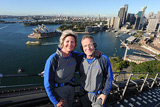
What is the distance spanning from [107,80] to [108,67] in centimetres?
9

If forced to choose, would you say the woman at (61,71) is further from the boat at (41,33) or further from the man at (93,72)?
the boat at (41,33)

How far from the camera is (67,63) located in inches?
23.9

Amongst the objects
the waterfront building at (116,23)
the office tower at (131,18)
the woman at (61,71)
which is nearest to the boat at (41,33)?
the woman at (61,71)

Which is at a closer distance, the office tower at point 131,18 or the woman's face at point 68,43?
the woman's face at point 68,43

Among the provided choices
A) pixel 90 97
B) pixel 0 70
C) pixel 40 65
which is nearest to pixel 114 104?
pixel 90 97

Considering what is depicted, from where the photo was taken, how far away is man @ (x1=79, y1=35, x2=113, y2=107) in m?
0.64

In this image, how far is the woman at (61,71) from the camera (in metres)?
0.55

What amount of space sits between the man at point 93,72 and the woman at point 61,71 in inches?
A: 3.1

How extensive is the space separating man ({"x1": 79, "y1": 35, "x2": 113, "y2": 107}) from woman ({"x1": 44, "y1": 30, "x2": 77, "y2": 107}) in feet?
0.26

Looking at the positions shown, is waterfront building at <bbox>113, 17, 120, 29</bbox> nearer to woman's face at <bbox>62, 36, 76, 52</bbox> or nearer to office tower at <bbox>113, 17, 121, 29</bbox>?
office tower at <bbox>113, 17, 121, 29</bbox>

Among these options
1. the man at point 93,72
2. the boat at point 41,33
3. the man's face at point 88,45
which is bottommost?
the boat at point 41,33

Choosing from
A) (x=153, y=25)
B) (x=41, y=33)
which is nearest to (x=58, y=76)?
(x=41, y=33)

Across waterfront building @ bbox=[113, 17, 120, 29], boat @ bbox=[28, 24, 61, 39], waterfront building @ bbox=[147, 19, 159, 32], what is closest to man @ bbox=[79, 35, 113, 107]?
boat @ bbox=[28, 24, 61, 39]

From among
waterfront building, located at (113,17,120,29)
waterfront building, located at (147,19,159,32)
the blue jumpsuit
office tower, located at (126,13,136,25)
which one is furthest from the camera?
office tower, located at (126,13,136,25)
